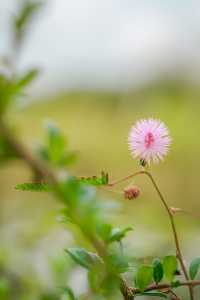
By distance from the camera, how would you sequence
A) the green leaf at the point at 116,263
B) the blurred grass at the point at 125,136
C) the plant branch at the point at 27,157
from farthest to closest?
1. the blurred grass at the point at 125,136
2. the green leaf at the point at 116,263
3. the plant branch at the point at 27,157

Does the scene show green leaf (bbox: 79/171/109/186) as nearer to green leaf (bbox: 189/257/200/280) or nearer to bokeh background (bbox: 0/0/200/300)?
green leaf (bbox: 189/257/200/280)

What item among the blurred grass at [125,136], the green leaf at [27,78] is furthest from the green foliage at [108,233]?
the blurred grass at [125,136]

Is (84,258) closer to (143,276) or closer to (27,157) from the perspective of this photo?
(143,276)

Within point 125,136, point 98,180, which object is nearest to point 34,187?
point 98,180

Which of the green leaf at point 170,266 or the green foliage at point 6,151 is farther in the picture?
the green leaf at point 170,266


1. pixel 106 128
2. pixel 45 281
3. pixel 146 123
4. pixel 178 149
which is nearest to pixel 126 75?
pixel 106 128

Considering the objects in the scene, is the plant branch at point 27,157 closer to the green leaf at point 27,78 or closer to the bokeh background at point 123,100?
the green leaf at point 27,78

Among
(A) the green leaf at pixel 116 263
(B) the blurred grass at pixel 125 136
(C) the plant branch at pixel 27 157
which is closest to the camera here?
(C) the plant branch at pixel 27 157
